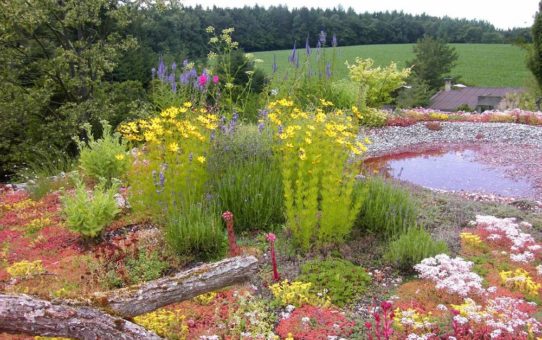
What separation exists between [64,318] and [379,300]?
2.48m

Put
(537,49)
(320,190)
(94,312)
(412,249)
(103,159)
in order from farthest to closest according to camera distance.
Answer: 1. (537,49)
2. (103,159)
3. (320,190)
4. (412,249)
5. (94,312)

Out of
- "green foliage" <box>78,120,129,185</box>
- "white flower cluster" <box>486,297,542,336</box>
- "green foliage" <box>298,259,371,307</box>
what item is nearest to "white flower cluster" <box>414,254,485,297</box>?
"white flower cluster" <box>486,297,542,336</box>

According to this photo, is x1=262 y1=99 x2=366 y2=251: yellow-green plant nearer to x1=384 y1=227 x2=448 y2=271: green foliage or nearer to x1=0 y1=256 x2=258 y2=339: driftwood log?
x1=384 y1=227 x2=448 y2=271: green foliage

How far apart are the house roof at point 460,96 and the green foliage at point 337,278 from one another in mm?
28653

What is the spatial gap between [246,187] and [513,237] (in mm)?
2763

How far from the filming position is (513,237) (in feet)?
15.3

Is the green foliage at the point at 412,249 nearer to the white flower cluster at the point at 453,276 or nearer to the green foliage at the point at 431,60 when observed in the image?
the white flower cluster at the point at 453,276

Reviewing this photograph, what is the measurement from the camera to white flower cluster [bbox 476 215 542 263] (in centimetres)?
441

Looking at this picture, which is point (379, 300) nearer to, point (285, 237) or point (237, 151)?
point (285, 237)

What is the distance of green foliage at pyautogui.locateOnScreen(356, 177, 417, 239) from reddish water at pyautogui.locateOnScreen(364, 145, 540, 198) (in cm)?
189

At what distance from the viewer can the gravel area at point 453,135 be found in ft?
39.7

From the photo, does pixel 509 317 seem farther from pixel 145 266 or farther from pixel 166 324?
pixel 145 266

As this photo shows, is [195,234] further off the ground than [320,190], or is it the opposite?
[320,190]

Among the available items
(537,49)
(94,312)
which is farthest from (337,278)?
(537,49)
